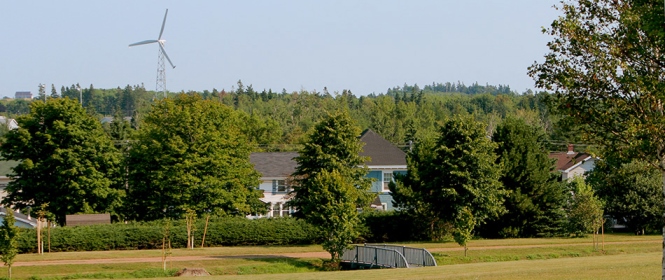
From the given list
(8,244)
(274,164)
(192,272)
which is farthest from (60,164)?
Answer: (274,164)

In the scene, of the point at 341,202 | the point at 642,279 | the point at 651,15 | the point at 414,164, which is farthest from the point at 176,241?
the point at 651,15

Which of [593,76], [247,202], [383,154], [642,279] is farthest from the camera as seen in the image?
[383,154]

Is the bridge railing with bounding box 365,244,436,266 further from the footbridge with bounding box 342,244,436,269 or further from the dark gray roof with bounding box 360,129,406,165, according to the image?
the dark gray roof with bounding box 360,129,406,165

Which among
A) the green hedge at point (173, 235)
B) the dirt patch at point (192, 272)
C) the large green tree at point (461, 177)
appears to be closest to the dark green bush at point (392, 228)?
the large green tree at point (461, 177)

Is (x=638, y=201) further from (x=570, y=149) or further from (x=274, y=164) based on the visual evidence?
(x=570, y=149)

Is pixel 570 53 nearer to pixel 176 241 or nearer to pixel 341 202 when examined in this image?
pixel 341 202

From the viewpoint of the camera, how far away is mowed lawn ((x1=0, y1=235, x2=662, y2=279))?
3023 cm

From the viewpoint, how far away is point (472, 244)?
175ft

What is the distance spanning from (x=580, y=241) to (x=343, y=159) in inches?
639

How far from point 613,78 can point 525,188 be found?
123ft

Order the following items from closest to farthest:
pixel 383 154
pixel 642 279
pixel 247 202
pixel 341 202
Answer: pixel 642 279, pixel 341 202, pixel 247 202, pixel 383 154

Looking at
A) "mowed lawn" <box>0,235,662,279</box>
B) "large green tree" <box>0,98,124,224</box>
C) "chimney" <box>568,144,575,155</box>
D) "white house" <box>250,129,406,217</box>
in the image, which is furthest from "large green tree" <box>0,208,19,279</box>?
"chimney" <box>568,144,575,155</box>

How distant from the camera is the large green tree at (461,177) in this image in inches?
2095

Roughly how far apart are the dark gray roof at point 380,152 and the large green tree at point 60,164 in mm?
25315
